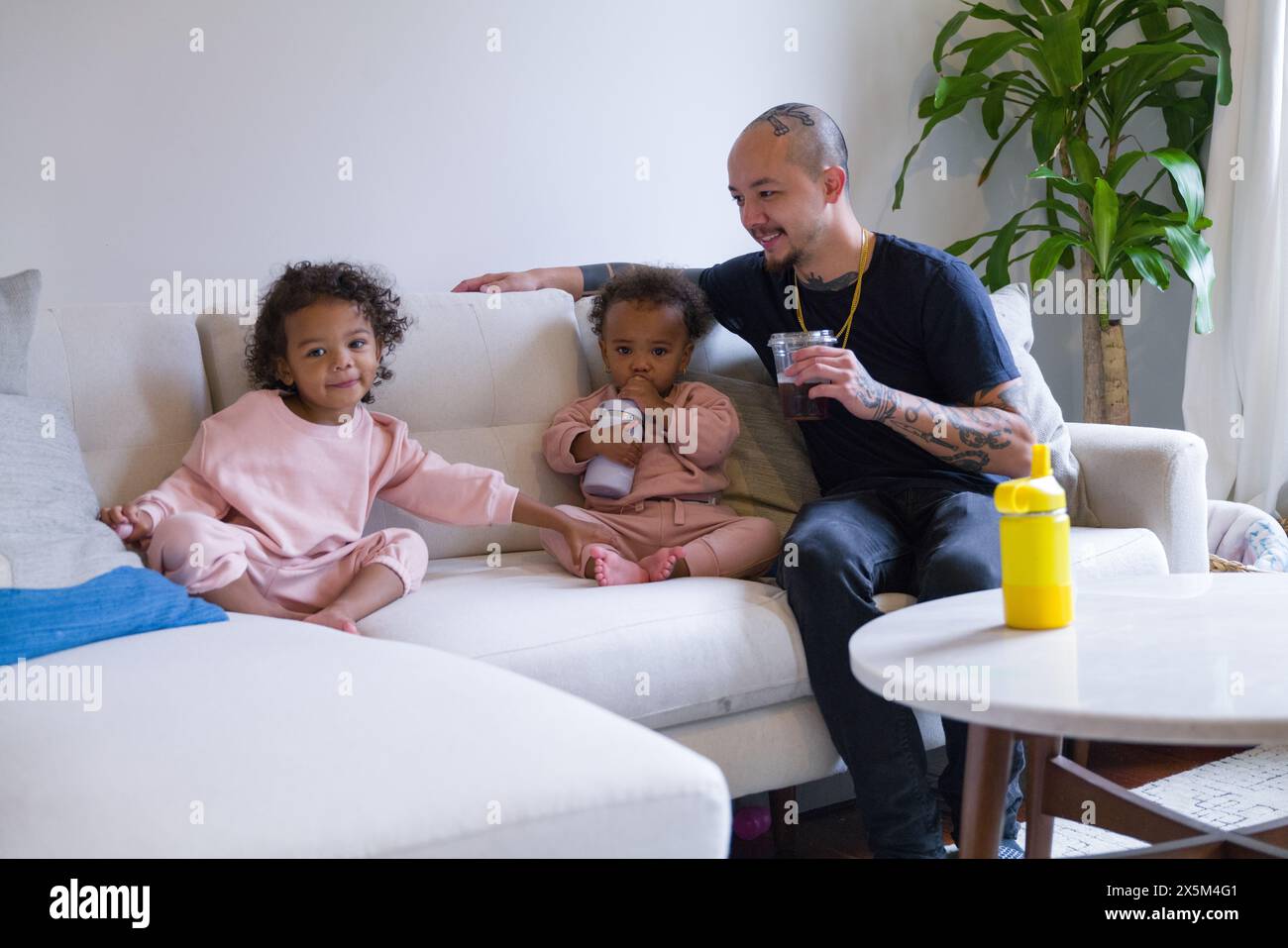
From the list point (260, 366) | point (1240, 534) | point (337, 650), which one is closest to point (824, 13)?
point (1240, 534)

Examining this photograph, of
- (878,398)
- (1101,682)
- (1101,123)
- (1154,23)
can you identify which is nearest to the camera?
(1101,682)

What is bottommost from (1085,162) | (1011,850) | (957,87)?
(1011,850)

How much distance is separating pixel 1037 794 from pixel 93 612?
1.12 m

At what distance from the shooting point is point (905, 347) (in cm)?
208

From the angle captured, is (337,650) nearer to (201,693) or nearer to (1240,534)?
(201,693)

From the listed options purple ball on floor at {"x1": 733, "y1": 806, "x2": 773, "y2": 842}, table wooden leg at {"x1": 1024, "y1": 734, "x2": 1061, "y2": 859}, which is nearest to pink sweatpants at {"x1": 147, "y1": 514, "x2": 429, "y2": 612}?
purple ball on floor at {"x1": 733, "y1": 806, "x2": 773, "y2": 842}

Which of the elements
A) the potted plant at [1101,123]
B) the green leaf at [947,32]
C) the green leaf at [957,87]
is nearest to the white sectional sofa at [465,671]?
the potted plant at [1101,123]

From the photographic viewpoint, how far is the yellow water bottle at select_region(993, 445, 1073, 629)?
126 cm

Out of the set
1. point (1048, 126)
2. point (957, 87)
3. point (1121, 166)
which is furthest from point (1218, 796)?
point (957, 87)

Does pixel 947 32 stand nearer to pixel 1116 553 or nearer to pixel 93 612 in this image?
pixel 1116 553

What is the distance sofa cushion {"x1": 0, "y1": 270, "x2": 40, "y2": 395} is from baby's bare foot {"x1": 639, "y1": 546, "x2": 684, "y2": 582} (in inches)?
36.7

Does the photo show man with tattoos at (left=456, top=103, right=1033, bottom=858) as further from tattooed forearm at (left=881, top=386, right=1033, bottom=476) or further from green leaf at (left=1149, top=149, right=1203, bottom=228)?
green leaf at (left=1149, top=149, right=1203, bottom=228)

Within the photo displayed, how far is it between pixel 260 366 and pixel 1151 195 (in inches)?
104

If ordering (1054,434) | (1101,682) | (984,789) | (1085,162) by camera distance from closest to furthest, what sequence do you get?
(1101,682), (984,789), (1054,434), (1085,162)
